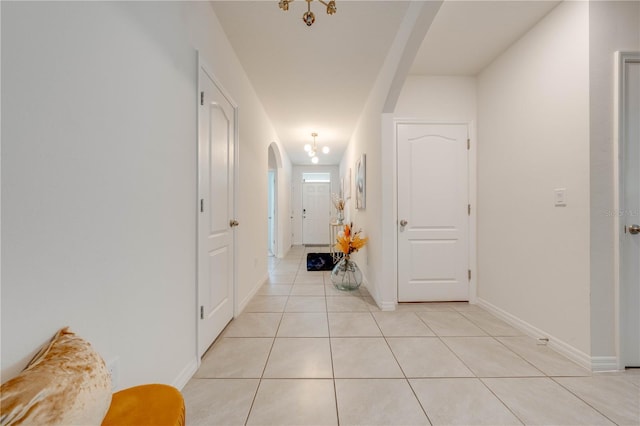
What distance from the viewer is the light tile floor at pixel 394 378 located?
49.0 inches

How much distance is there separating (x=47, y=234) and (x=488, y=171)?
3.15 m

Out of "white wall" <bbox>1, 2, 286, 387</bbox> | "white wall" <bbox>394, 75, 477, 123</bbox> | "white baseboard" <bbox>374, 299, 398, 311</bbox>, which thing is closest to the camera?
"white wall" <bbox>1, 2, 286, 387</bbox>

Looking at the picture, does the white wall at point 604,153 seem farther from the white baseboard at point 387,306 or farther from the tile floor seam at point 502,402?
the white baseboard at point 387,306

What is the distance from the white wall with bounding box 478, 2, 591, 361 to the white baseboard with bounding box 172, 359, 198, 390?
251 centimetres

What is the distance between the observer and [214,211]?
6.28 feet

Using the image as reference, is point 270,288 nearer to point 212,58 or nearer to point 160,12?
point 212,58

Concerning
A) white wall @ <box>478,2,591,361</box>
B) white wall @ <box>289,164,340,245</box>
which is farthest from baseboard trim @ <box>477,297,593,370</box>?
white wall @ <box>289,164,340,245</box>

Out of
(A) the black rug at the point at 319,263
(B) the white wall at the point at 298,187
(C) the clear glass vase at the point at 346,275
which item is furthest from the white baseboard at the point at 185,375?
(B) the white wall at the point at 298,187

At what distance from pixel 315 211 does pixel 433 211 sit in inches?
202

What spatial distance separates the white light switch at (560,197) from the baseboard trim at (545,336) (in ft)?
3.21

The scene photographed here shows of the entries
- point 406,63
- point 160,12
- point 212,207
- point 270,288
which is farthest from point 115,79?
point 270,288

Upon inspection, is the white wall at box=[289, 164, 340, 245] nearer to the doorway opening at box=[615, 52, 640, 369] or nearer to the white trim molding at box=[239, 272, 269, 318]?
the white trim molding at box=[239, 272, 269, 318]

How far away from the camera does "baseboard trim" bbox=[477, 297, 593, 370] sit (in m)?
1.64

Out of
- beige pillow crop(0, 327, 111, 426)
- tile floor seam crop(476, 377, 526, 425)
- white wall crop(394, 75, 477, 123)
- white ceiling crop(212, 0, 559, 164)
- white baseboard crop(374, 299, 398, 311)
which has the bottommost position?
tile floor seam crop(476, 377, 526, 425)
